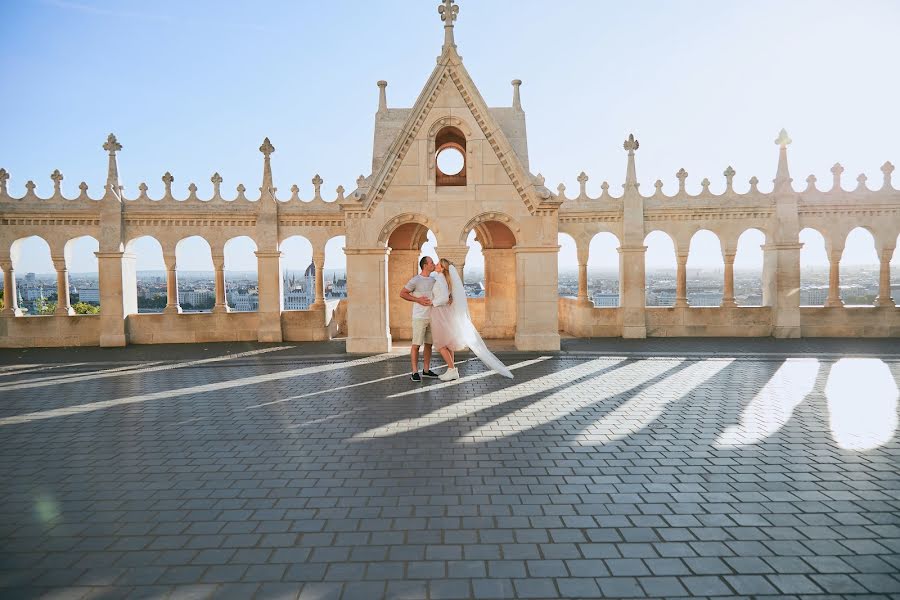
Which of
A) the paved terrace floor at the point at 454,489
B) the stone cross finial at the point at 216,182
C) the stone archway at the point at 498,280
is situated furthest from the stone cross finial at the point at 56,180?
the stone archway at the point at 498,280

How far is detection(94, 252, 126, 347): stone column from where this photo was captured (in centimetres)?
1764

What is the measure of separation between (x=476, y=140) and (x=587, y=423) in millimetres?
9607

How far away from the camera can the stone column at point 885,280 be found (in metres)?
18.1

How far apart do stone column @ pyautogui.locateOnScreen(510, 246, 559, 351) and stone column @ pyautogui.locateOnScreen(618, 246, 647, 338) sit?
416 centimetres

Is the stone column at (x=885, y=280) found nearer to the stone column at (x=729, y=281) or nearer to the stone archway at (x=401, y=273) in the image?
the stone column at (x=729, y=281)

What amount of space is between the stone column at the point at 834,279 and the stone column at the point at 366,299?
47.5 ft

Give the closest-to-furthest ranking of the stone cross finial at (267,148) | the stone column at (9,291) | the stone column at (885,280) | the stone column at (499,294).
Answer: the stone column at (9,291) < the stone column at (885,280) < the stone cross finial at (267,148) < the stone column at (499,294)

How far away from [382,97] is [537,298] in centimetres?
809

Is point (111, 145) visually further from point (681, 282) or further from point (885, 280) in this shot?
point (885, 280)

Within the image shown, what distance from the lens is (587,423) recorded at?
8164 mm

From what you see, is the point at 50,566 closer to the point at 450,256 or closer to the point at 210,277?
the point at 450,256

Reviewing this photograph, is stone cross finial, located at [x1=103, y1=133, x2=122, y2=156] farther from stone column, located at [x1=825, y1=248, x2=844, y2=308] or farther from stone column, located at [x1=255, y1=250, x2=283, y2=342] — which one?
stone column, located at [x1=825, y1=248, x2=844, y2=308]

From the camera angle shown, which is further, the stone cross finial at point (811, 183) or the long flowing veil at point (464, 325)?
the stone cross finial at point (811, 183)

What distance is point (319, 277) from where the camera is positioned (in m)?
18.8
